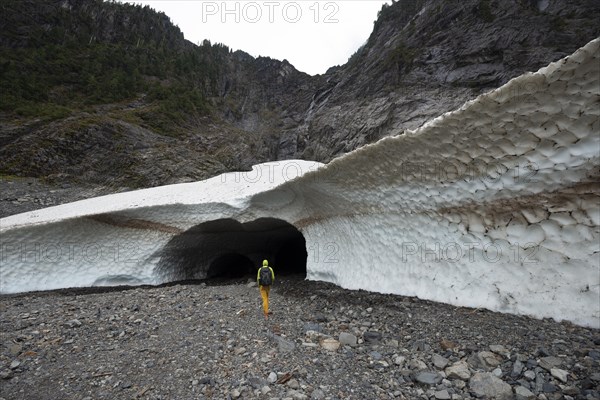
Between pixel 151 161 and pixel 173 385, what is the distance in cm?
2391

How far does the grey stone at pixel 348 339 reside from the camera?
345 cm

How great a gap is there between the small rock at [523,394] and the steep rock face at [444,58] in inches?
732

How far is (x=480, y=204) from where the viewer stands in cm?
383

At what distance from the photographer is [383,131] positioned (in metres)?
21.5

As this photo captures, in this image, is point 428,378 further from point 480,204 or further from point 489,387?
point 480,204

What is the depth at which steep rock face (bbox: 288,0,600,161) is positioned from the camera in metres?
17.8

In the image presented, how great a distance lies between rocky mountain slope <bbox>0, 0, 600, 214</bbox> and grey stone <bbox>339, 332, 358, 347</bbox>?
18.0m

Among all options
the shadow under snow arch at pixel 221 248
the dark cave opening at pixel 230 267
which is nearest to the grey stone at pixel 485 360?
the shadow under snow arch at pixel 221 248

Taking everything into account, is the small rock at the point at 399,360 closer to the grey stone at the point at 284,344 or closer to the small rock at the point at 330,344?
the small rock at the point at 330,344

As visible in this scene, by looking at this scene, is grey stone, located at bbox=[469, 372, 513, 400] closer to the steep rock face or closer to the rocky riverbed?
the rocky riverbed

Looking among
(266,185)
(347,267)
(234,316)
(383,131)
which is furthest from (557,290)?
(383,131)

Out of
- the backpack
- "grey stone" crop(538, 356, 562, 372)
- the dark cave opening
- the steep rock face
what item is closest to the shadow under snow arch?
the dark cave opening

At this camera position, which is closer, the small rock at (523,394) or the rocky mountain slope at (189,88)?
the small rock at (523,394)

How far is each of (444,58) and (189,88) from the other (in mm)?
30195
